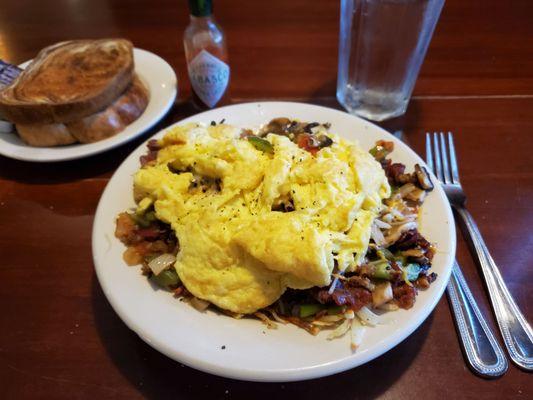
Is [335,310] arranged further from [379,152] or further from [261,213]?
[379,152]

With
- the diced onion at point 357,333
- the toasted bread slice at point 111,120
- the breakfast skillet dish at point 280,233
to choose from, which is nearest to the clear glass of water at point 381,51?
the breakfast skillet dish at point 280,233

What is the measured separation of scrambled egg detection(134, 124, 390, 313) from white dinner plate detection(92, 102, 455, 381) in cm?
10

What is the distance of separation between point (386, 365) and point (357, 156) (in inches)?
30.8

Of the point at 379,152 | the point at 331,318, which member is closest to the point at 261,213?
the point at 331,318

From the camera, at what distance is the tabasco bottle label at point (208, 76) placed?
2230 millimetres

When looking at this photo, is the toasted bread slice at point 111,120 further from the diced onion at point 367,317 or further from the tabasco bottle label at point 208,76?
the diced onion at point 367,317

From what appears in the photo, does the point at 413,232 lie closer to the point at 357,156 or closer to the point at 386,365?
the point at 357,156

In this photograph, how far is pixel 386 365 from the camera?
137 cm

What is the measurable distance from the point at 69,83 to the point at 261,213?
1709 millimetres

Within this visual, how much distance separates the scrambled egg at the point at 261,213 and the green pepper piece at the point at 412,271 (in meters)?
0.18

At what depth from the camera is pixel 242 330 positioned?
4.14 ft

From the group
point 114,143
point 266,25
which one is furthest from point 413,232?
point 266,25

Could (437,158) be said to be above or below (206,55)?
below

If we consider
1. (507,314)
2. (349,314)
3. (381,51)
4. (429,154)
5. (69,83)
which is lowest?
(507,314)
